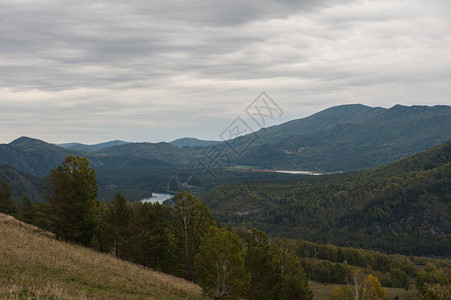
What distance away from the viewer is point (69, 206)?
51469mm

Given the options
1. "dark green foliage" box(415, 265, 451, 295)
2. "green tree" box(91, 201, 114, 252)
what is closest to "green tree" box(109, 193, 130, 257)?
"green tree" box(91, 201, 114, 252)

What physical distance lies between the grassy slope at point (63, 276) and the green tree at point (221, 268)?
2.79 m

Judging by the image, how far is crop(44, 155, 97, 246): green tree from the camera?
169ft

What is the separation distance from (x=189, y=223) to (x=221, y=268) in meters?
15.5

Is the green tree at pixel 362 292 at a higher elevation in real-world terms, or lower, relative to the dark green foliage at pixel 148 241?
lower

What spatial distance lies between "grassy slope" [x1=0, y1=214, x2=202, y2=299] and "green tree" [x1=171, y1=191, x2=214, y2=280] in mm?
10484

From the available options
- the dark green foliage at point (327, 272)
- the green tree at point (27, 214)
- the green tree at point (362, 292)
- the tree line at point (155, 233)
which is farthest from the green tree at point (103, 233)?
the dark green foliage at point (327, 272)

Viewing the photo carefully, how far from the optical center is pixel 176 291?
35.7m

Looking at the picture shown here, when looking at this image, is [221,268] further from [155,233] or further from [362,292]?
[362,292]

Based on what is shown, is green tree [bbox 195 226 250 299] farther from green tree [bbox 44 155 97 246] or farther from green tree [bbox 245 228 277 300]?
green tree [bbox 44 155 97 246]

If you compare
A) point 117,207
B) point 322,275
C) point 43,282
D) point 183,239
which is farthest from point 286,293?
point 322,275

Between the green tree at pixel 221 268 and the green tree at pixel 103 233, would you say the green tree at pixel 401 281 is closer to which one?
the green tree at pixel 103 233

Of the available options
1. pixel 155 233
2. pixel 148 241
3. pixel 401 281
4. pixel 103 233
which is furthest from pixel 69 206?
pixel 401 281

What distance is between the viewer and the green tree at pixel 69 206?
51.4 metres
